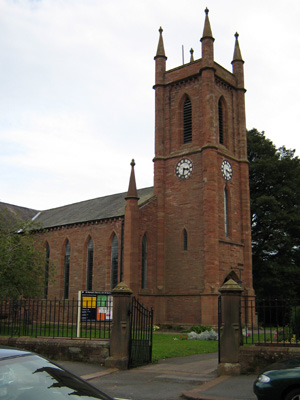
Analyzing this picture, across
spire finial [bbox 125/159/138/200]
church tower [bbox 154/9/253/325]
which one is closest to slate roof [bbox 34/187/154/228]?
spire finial [bbox 125/159/138/200]

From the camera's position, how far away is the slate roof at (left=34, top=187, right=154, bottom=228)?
3386cm

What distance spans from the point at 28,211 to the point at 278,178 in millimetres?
26591

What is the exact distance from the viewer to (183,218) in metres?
31.0

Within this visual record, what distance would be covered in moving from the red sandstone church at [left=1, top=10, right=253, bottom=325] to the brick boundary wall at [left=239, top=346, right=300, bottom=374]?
16.0m

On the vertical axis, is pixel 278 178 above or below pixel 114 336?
above

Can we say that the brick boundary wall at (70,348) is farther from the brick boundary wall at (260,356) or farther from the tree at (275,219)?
the tree at (275,219)

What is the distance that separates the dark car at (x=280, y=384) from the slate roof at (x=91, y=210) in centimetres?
2311

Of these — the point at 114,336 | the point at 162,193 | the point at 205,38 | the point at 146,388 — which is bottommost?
the point at 146,388

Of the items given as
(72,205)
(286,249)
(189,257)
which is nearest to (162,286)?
(189,257)

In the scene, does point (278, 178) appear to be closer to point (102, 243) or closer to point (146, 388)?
point (102, 243)

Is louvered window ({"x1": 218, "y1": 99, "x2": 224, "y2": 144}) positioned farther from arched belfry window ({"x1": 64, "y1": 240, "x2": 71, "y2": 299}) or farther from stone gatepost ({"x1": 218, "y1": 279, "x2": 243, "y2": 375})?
stone gatepost ({"x1": 218, "y1": 279, "x2": 243, "y2": 375})

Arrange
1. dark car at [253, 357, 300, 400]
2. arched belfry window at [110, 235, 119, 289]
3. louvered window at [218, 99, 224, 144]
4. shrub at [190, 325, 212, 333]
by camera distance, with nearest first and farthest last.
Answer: dark car at [253, 357, 300, 400]
shrub at [190, 325, 212, 333]
arched belfry window at [110, 235, 119, 289]
louvered window at [218, 99, 224, 144]

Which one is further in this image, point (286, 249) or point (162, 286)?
point (286, 249)

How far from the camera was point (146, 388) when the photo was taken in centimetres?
1005
